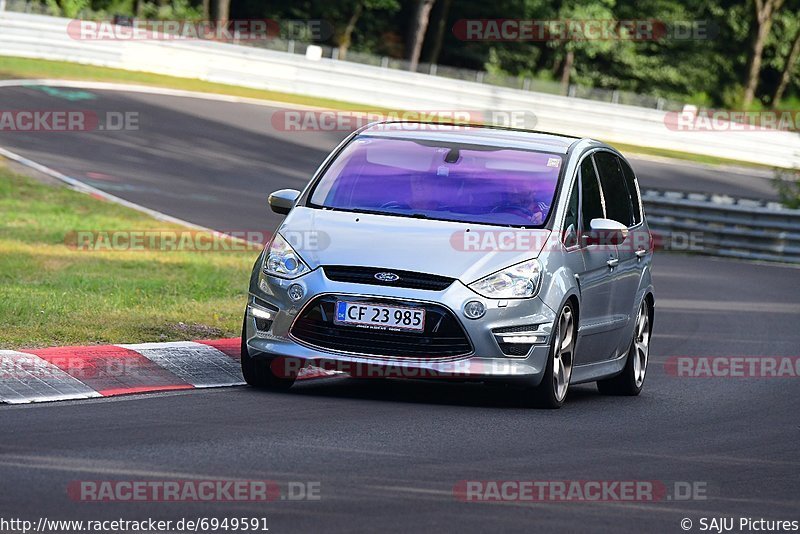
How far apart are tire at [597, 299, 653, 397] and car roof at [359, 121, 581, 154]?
1590mm

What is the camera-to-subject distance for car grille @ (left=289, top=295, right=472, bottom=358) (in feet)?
30.1

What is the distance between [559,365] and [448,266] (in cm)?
111

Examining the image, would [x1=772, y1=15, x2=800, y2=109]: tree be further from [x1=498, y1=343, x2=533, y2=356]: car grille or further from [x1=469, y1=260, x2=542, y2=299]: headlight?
[x1=498, y1=343, x2=533, y2=356]: car grille

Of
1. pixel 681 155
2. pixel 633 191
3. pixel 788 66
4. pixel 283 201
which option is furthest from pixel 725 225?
pixel 788 66

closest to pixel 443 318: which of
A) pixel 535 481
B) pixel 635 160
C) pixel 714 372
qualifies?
pixel 535 481

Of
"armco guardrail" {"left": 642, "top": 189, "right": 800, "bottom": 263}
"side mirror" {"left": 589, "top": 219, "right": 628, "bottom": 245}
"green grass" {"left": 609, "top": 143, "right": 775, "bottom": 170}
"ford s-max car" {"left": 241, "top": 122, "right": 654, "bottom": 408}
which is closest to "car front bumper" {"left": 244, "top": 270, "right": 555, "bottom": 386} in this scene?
"ford s-max car" {"left": 241, "top": 122, "right": 654, "bottom": 408}

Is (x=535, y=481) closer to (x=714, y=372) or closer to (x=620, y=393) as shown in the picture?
(x=620, y=393)

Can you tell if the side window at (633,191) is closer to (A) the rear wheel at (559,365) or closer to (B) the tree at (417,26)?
(A) the rear wheel at (559,365)

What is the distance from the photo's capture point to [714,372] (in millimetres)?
12898

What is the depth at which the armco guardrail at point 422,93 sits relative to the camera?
4347 centimetres

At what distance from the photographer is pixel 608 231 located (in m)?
10.4

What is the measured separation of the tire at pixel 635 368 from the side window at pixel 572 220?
60.6 inches

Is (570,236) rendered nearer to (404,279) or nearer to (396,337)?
(404,279)

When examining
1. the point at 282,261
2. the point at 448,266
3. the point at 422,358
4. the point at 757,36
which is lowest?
the point at 757,36
